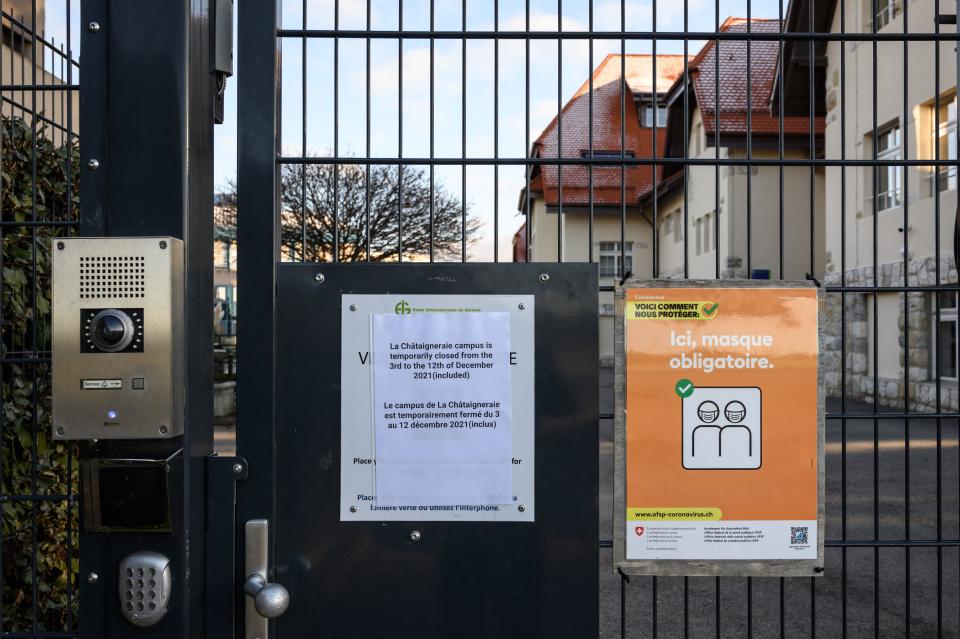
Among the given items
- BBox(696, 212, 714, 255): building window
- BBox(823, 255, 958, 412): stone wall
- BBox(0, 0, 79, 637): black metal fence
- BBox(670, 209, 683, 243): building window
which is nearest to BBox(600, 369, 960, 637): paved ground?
BBox(0, 0, 79, 637): black metal fence

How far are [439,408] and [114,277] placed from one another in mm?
845

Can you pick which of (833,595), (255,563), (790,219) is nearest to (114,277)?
(255,563)

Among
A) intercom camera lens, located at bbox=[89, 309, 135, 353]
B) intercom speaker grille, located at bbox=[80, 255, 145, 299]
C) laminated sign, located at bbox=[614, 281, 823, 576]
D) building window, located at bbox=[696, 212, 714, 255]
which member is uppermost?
building window, located at bbox=[696, 212, 714, 255]

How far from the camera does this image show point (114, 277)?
1.90 metres

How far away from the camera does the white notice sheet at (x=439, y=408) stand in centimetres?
214

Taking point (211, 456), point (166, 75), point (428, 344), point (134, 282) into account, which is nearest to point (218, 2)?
point (166, 75)

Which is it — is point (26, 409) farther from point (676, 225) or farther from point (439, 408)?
point (676, 225)

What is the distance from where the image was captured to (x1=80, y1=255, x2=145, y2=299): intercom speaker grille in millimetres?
1898

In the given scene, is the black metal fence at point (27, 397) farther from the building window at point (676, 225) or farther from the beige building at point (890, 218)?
the building window at point (676, 225)

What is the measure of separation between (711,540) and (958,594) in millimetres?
3830

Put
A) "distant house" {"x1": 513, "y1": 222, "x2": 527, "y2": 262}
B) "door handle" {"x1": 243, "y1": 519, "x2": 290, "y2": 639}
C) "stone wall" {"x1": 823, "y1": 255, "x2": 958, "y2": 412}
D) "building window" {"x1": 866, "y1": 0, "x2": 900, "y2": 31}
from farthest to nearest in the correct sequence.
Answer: "stone wall" {"x1": 823, "y1": 255, "x2": 958, "y2": 412}, "distant house" {"x1": 513, "y1": 222, "x2": 527, "y2": 262}, "building window" {"x1": 866, "y1": 0, "x2": 900, "y2": 31}, "door handle" {"x1": 243, "y1": 519, "x2": 290, "y2": 639}

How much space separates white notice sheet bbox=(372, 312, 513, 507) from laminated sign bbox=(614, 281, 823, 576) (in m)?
0.34

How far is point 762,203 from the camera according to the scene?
719 inches

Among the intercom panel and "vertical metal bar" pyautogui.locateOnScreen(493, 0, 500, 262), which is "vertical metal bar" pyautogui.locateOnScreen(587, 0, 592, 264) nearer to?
Answer: "vertical metal bar" pyautogui.locateOnScreen(493, 0, 500, 262)
